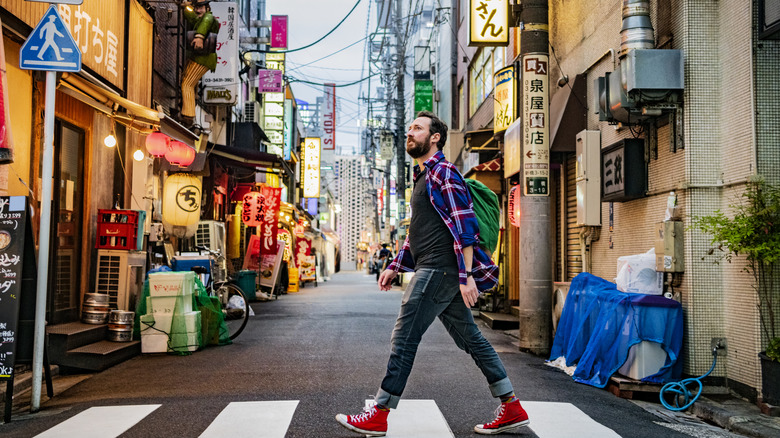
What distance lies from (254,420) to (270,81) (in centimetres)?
2602

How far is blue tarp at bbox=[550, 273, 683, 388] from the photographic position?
21.3 feet

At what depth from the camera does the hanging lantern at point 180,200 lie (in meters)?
13.1

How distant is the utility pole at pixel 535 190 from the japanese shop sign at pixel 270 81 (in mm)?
21381

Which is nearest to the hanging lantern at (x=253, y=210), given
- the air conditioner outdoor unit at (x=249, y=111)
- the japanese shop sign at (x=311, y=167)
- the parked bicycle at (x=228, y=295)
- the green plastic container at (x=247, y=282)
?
the green plastic container at (x=247, y=282)

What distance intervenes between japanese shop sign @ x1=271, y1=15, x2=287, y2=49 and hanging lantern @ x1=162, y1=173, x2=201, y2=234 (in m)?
17.7

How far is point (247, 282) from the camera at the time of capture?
19594 mm

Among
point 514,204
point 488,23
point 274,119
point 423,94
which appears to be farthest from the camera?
point 274,119

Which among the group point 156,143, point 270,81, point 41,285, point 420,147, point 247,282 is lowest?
point 247,282

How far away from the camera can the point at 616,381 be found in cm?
643

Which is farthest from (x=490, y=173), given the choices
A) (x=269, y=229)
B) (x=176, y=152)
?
(x=269, y=229)

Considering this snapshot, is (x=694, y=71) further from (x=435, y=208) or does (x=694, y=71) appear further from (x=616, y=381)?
(x=435, y=208)

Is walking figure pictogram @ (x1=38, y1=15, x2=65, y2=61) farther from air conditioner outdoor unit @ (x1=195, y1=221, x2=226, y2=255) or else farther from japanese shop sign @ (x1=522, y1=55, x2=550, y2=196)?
air conditioner outdoor unit @ (x1=195, y1=221, x2=226, y2=255)

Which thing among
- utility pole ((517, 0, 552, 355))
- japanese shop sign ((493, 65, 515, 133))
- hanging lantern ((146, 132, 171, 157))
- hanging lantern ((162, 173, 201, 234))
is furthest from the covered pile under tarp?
japanese shop sign ((493, 65, 515, 133))

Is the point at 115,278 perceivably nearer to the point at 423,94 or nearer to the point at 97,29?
the point at 97,29
